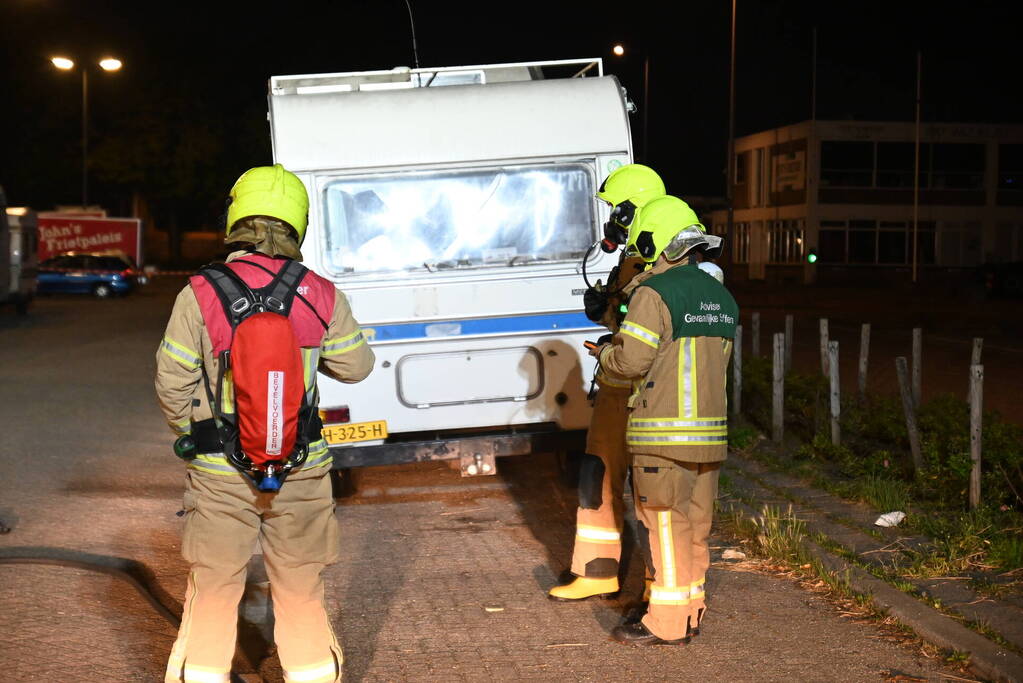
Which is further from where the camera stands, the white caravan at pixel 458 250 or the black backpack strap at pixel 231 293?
the white caravan at pixel 458 250

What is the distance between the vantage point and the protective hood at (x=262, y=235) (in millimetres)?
4234

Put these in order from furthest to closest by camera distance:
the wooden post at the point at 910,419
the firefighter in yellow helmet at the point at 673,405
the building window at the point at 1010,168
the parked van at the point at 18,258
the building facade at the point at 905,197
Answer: the building window at the point at 1010,168
the building facade at the point at 905,197
the parked van at the point at 18,258
the wooden post at the point at 910,419
the firefighter in yellow helmet at the point at 673,405

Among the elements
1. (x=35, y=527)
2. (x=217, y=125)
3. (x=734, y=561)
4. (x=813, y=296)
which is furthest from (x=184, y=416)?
(x=217, y=125)

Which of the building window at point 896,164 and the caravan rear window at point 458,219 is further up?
the building window at point 896,164

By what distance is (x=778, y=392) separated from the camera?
408 inches

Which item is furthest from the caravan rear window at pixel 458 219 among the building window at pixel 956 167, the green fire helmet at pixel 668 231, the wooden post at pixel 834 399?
the building window at pixel 956 167

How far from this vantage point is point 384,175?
321 inches

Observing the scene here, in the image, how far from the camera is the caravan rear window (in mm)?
8109

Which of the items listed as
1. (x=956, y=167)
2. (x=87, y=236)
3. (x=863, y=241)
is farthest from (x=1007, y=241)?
(x=87, y=236)

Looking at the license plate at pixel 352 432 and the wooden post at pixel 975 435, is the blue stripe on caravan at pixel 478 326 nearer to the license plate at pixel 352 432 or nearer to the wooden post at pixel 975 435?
the license plate at pixel 352 432

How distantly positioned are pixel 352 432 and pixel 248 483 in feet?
12.7

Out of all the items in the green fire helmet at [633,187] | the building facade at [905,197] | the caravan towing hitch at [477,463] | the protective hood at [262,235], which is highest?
the building facade at [905,197]

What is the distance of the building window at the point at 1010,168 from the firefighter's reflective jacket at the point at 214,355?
184 feet

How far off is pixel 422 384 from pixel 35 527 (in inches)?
101
